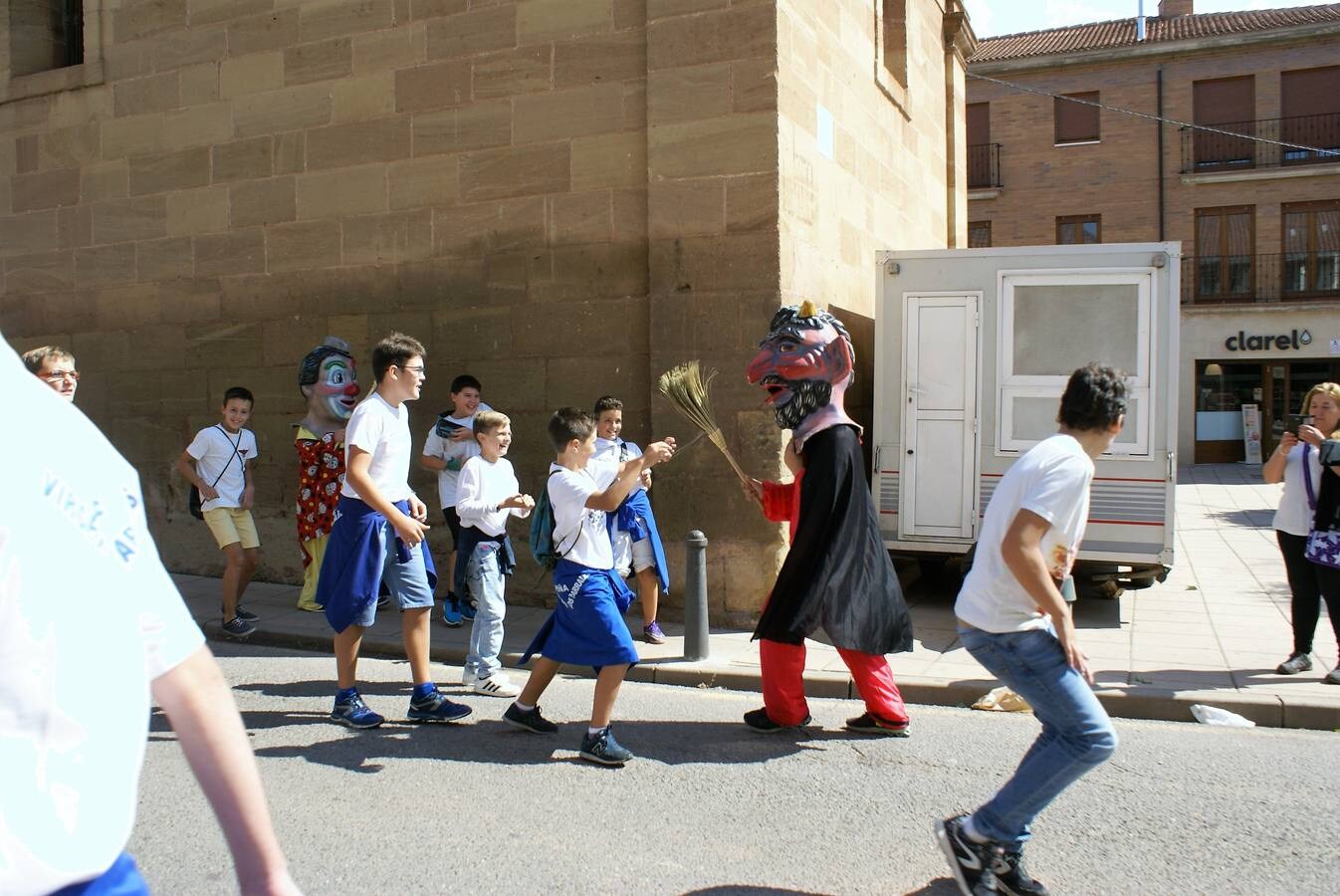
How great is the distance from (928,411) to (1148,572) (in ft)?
6.69

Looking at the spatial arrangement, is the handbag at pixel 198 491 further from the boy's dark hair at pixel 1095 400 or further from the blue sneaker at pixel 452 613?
the boy's dark hair at pixel 1095 400

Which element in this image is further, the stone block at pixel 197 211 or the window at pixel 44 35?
the window at pixel 44 35

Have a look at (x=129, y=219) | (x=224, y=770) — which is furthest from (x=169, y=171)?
(x=224, y=770)

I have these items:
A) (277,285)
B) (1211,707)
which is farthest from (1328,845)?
(277,285)

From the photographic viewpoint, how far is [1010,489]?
336 centimetres

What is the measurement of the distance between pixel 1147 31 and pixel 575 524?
3307 centimetres

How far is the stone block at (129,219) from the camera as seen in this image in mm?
10055

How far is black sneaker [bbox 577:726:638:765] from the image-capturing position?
476 centimetres

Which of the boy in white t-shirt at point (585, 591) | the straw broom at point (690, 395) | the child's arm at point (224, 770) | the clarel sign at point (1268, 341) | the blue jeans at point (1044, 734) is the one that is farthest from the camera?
the clarel sign at point (1268, 341)

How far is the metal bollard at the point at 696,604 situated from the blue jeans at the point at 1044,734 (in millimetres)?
3382

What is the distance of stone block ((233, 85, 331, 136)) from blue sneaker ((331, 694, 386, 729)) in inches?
228

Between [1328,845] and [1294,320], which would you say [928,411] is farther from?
[1294,320]

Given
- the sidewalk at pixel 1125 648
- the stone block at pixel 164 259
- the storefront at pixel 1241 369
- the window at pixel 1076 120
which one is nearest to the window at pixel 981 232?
the window at pixel 1076 120

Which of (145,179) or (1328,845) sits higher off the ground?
(145,179)
